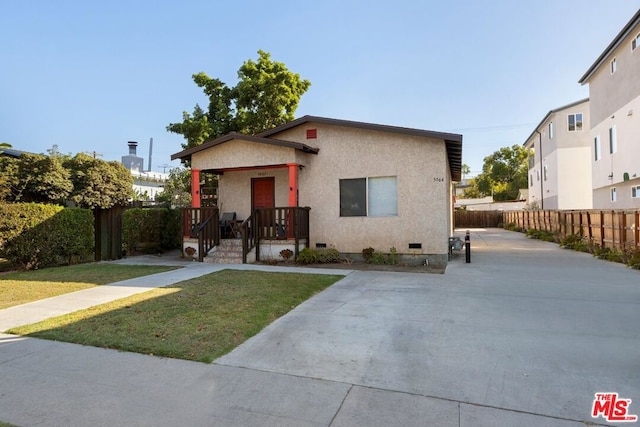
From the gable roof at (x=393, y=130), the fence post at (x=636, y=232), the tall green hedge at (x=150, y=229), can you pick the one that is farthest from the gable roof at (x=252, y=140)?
the fence post at (x=636, y=232)

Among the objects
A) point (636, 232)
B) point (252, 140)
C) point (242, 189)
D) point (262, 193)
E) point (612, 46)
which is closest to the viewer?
point (636, 232)

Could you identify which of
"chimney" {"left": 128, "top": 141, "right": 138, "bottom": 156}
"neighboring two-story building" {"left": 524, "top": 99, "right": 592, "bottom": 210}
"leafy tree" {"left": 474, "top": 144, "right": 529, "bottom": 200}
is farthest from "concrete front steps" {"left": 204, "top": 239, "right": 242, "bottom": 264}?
"leafy tree" {"left": 474, "top": 144, "right": 529, "bottom": 200}

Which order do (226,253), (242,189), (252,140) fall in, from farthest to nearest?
(242,189)
(226,253)
(252,140)

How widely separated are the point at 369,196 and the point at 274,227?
3.12 metres

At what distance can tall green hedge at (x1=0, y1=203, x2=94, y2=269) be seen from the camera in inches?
379

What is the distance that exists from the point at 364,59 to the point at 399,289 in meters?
13.9

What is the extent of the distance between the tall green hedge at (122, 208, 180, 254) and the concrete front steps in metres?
3.23

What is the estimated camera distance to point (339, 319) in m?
5.52

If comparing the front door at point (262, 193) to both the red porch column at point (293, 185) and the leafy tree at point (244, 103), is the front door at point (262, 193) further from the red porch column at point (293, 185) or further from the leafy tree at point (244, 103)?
the leafy tree at point (244, 103)

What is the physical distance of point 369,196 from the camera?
454 inches

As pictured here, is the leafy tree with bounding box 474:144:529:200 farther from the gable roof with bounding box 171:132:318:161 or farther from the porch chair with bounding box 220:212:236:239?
the porch chair with bounding box 220:212:236:239

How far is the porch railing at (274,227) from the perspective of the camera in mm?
11500

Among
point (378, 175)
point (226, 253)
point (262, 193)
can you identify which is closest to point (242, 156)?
point (262, 193)

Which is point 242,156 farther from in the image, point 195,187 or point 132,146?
point 132,146
